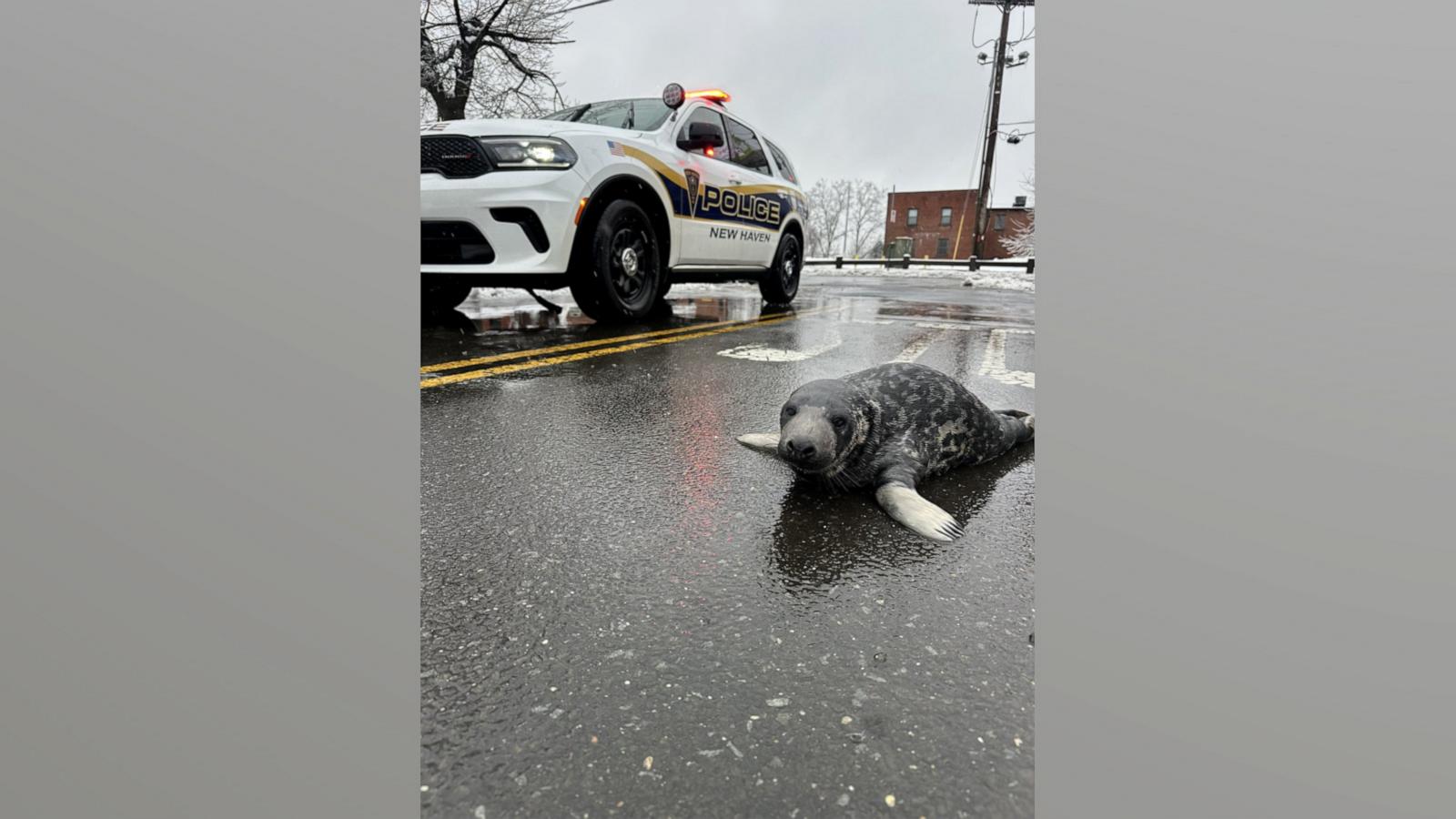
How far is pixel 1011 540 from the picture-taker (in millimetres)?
1916

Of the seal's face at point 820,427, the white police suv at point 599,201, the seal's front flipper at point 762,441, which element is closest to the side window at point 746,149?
the white police suv at point 599,201

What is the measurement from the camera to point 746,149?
26.5ft

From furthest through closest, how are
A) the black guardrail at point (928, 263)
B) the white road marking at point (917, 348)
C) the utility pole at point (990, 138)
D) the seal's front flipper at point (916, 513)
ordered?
1. the black guardrail at point (928, 263)
2. the utility pole at point (990, 138)
3. the white road marking at point (917, 348)
4. the seal's front flipper at point (916, 513)

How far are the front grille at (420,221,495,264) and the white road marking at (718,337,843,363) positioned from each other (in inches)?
71.0

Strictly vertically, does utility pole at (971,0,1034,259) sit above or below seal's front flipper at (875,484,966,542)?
above

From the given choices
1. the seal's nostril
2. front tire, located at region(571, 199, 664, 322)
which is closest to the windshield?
front tire, located at region(571, 199, 664, 322)

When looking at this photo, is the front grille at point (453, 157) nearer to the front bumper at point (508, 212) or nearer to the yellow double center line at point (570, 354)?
the front bumper at point (508, 212)

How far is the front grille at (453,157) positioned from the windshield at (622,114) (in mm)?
1370

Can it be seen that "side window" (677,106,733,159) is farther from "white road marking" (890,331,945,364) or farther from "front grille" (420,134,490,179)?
"white road marking" (890,331,945,364)

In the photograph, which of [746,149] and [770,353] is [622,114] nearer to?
[746,149]

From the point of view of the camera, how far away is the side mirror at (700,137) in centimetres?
660

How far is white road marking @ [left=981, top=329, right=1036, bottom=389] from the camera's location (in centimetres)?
426

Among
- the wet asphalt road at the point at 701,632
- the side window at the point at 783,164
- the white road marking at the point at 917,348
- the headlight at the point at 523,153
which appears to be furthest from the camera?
the side window at the point at 783,164

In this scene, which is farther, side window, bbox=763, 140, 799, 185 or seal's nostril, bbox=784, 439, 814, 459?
side window, bbox=763, 140, 799, 185
